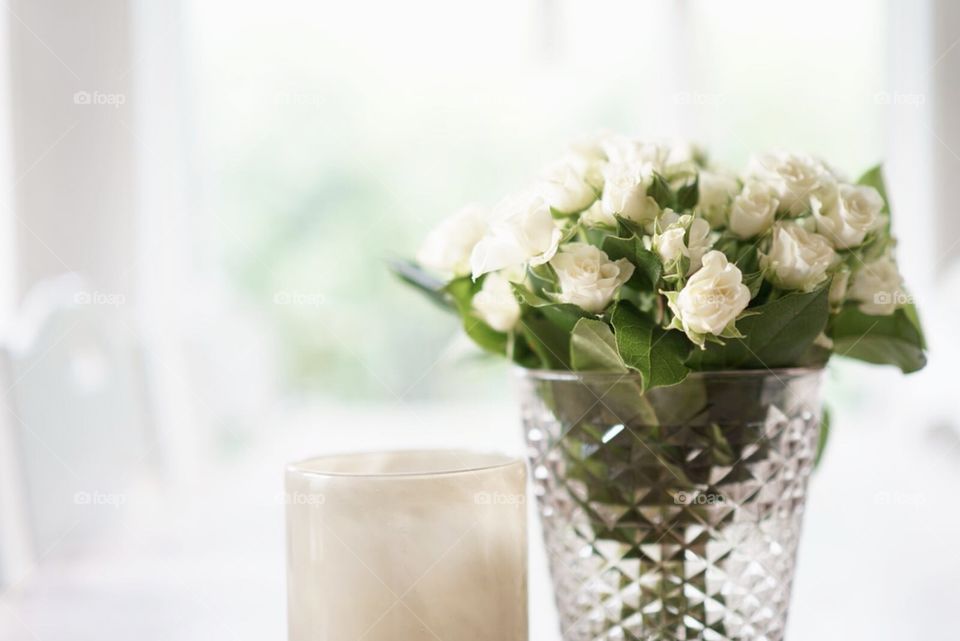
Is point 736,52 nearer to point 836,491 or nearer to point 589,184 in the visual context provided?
point 836,491

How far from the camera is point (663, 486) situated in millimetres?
521

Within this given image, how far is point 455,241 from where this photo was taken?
565mm

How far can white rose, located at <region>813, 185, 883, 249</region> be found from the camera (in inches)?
20.4

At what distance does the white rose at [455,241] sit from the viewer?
0.56 m
